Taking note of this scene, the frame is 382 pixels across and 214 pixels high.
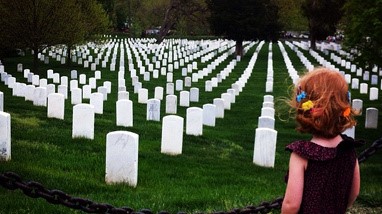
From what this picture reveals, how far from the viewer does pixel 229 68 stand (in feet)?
111

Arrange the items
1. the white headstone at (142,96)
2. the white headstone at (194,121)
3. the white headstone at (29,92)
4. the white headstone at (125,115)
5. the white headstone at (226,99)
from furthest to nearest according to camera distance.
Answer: the white headstone at (142,96), the white headstone at (226,99), the white headstone at (29,92), the white headstone at (125,115), the white headstone at (194,121)

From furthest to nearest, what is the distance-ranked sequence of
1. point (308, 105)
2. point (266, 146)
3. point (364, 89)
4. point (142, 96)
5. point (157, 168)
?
point (364, 89) → point (142, 96) → point (266, 146) → point (157, 168) → point (308, 105)

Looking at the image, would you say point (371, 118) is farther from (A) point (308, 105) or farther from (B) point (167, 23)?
(B) point (167, 23)

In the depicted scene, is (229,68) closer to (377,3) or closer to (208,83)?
(208,83)

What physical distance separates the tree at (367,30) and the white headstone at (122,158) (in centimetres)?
848

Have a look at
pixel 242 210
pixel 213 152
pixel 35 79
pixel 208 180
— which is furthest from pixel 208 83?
pixel 242 210

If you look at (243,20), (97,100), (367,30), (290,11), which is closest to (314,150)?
(367,30)

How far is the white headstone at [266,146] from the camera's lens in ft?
34.9

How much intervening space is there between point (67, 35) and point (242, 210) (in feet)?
83.8

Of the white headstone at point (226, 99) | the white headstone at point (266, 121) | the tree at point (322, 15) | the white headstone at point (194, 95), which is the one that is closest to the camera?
the white headstone at point (266, 121)

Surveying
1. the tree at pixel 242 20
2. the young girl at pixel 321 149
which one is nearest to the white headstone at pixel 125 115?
the young girl at pixel 321 149

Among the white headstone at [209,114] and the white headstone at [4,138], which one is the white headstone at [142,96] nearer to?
the white headstone at [209,114]

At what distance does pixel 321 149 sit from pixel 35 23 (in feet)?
86.6

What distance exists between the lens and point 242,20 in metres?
46.0
